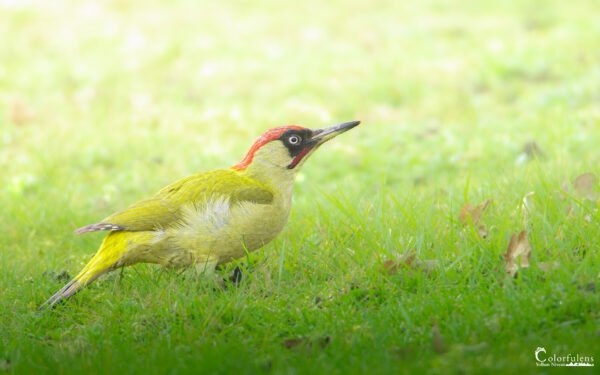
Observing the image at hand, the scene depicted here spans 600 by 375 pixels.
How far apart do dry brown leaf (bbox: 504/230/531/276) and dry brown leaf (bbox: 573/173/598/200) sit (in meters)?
0.97

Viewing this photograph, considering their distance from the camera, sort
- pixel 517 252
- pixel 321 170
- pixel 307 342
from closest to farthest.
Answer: pixel 307 342, pixel 517 252, pixel 321 170

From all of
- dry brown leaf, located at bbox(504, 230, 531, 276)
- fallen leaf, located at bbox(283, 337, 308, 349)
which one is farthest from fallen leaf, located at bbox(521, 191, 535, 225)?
fallen leaf, located at bbox(283, 337, 308, 349)

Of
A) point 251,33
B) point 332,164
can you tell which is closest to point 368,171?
point 332,164

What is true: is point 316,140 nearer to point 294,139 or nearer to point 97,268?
point 294,139

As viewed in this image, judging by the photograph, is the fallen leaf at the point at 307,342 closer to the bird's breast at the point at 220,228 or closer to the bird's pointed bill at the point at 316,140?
the bird's breast at the point at 220,228

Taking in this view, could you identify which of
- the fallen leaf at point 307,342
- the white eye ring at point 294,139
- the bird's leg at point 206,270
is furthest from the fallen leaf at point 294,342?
the white eye ring at point 294,139

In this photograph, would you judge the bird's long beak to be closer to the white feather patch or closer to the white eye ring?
the white eye ring

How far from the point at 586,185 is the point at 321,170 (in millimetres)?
3382

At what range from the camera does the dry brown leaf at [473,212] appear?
5238mm

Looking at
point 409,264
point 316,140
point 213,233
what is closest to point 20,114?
point 316,140

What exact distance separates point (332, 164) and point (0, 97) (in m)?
4.71

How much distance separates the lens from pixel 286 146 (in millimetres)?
5434

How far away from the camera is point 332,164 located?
8.48 meters

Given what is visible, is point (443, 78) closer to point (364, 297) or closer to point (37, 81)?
point (37, 81)
